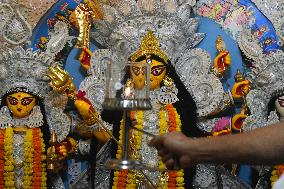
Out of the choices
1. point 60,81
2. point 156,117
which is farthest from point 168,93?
point 60,81

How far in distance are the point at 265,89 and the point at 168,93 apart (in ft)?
2.33

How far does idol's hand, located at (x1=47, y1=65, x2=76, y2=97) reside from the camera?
3631 mm

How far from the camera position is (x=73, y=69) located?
4.05 meters

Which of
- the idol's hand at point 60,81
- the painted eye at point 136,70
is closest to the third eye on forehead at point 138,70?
the painted eye at point 136,70

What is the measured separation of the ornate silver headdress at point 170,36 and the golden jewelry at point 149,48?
5cm

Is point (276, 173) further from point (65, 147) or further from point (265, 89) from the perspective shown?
point (65, 147)

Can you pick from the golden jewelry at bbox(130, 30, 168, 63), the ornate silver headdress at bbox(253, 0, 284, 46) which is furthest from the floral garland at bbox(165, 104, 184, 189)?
the ornate silver headdress at bbox(253, 0, 284, 46)

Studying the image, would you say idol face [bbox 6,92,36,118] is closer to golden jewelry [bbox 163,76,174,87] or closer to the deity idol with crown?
the deity idol with crown

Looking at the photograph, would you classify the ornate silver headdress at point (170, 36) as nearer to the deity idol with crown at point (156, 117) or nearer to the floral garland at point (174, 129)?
the deity idol with crown at point (156, 117)

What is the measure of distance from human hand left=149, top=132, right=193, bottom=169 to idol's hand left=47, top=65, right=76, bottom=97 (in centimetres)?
230

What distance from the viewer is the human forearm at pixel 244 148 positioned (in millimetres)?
1246

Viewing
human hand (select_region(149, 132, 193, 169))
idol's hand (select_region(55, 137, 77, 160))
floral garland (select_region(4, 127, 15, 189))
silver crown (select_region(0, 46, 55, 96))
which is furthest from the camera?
silver crown (select_region(0, 46, 55, 96))

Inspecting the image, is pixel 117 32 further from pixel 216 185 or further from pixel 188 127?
pixel 216 185

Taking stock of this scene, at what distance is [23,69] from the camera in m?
3.75
